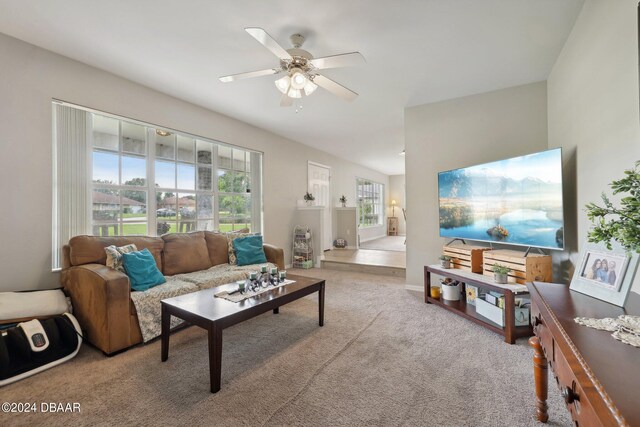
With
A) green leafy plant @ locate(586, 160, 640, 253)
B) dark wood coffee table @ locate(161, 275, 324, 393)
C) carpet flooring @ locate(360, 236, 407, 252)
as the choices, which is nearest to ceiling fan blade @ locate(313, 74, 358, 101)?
dark wood coffee table @ locate(161, 275, 324, 393)

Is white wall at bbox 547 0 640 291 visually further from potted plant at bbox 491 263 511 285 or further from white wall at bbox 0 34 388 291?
white wall at bbox 0 34 388 291

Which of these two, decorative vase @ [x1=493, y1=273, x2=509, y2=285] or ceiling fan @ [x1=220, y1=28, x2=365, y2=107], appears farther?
decorative vase @ [x1=493, y1=273, x2=509, y2=285]

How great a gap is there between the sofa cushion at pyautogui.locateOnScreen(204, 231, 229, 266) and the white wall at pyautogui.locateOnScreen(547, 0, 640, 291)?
12.2 feet

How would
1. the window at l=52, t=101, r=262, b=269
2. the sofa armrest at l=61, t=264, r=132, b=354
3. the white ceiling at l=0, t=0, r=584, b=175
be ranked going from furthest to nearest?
the window at l=52, t=101, r=262, b=269, the sofa armrest at l=61, t=264, r=132, b=354, the white ceiling at l=0, t=0, r=584, b=175

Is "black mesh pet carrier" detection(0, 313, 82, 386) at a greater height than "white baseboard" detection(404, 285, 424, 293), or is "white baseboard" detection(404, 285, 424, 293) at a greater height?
"black mesh pet carrier" detection(0, 313, 82, 386)

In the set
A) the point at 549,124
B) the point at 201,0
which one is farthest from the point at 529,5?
the point at 201,0

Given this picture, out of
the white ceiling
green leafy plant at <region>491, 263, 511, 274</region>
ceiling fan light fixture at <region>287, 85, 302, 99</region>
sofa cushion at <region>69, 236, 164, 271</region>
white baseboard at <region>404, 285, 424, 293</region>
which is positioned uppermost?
the white ceiling

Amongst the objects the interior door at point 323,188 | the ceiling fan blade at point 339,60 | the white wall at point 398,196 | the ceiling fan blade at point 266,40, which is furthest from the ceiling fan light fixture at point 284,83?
the white wall at point 398,196

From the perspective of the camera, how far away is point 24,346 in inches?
74.0

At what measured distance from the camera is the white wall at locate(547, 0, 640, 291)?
144 centimetres

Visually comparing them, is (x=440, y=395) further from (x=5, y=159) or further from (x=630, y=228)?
(x=5, y=159)

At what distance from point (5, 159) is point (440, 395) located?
3809 millimetres

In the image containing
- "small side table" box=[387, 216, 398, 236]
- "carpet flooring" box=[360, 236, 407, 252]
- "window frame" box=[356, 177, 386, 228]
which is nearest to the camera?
"carpet flooring" box=[360, 236, 407, 252]

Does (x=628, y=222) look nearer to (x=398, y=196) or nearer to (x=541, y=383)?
(x=541, y=383)
